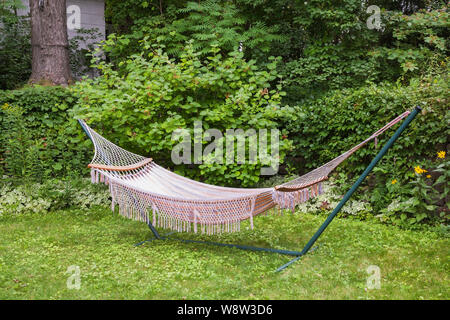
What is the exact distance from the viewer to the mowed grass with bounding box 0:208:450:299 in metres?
2.31

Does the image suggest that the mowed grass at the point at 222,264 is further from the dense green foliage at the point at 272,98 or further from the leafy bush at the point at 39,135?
the leafy bush at the point at 39,135

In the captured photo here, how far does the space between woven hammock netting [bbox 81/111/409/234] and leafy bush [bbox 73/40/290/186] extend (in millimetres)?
827

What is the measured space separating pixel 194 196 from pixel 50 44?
4083 millimetres

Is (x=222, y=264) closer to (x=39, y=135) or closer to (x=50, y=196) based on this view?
(x=50, y=196)

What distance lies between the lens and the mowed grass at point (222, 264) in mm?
2309

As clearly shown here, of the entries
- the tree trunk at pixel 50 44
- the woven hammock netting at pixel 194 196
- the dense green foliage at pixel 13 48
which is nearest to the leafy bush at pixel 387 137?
the woven hammock netting at pixel 194 196

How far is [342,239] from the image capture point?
3.26 metres

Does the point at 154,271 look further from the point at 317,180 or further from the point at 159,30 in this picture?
the point at 159,30

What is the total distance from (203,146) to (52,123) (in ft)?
7.04

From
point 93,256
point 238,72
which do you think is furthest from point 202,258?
point 238,72

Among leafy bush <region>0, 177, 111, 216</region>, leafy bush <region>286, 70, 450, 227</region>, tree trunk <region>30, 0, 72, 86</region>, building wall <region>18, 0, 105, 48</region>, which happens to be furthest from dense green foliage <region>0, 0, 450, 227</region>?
building wall <region>18, 0, 105, 48</region>

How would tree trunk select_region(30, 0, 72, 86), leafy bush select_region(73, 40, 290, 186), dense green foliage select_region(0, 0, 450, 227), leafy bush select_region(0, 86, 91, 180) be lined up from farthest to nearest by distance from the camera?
tree trunk select_region(30, 0, 72, 86) < leafy bush select_region(0, 86, 91, 180) < leafy bush select_region(73, 40, 290, 186) < dense green foliage select_region(0, 0, 450, 227)

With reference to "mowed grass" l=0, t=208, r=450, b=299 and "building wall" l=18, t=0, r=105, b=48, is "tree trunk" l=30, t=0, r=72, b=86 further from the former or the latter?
"building wall" l=18, t=0, r=105, b=48
